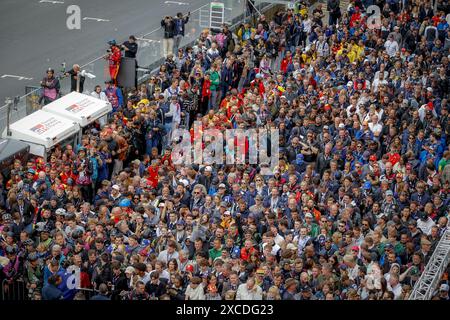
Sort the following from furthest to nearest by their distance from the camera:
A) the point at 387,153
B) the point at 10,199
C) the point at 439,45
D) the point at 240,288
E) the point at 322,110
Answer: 1. the point at 439,45
2. the point at 322,110
3. the point at 387,153
4. the point at 10,199
5. the point at 240,288

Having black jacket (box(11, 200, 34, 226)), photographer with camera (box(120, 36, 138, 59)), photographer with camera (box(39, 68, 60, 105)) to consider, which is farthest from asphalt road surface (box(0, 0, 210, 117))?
black jacket (box(11, 200, 34, 226))

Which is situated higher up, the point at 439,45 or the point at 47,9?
the point at 439,45

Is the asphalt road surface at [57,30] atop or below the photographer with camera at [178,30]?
below

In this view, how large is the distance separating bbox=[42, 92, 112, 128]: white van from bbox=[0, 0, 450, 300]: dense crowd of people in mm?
508

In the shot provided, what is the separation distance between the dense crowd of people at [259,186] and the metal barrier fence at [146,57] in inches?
43.7

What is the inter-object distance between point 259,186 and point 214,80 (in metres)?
7.60

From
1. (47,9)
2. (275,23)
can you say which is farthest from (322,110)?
(47,9)

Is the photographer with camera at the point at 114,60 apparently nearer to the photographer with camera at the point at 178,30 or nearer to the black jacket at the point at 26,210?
the photographer with camera at the point at 178,30

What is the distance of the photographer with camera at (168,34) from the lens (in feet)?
113

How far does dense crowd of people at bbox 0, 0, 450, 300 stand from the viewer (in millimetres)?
20516

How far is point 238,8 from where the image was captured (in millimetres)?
37906

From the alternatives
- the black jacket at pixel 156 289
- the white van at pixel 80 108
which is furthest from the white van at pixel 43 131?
the black jacket at pixel 156 289

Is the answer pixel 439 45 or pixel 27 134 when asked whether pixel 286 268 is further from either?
pixel 439 45

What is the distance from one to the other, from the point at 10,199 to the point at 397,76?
455 inches
